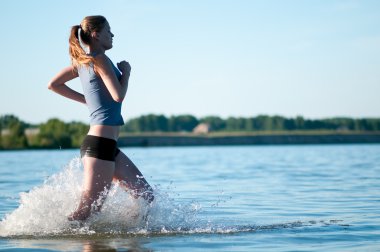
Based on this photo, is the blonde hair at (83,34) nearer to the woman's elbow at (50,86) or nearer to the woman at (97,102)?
the woman at (97,102)

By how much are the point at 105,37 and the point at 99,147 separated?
109 centimetres

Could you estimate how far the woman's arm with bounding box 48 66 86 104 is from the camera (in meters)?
7.07

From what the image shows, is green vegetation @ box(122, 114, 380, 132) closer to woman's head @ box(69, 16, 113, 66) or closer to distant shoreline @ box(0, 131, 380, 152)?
distant shoreline @ box(0, 131, 380, 152)

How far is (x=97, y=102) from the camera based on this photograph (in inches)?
263

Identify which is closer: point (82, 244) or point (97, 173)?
point (97, 173)

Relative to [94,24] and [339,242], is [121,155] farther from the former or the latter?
[339,242]

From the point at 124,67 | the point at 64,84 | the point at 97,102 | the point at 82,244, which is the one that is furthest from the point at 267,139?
the point at 97,102

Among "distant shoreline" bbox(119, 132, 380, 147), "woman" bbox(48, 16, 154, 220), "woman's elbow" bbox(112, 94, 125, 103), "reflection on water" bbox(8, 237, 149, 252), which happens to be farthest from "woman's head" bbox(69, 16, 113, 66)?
"distant shoreline" bbox(119, 132, 380, 147)

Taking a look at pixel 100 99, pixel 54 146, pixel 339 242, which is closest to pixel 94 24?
pixel 100 99

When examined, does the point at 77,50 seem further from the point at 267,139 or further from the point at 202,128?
the point at 202,128

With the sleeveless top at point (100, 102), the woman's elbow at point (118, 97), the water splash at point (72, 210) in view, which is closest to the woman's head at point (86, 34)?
the sleeveless top at point (100, 102)

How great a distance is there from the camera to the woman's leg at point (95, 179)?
6746 mm

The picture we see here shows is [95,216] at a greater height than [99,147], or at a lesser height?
lesser

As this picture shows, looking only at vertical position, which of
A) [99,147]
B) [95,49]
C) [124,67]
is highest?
[95,49]
